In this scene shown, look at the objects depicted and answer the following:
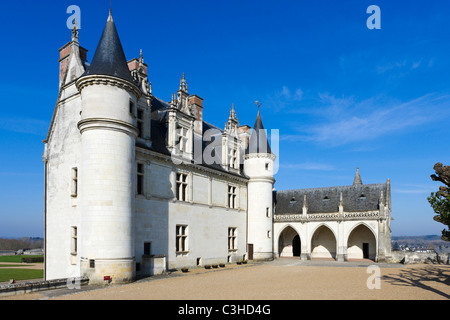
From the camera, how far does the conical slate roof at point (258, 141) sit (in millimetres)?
28889

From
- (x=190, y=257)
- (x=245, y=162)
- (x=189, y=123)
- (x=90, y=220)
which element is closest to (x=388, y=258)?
(x=245, y=162)

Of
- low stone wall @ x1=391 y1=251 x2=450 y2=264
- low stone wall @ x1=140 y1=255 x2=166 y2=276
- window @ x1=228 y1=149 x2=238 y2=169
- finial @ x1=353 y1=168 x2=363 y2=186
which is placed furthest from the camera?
finial @ x1=353 y1=168 x2=363 y2=186

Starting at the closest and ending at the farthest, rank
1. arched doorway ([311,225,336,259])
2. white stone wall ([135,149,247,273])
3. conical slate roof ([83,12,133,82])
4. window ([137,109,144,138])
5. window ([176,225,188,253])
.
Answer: conical slate roof ([83,12,133,82])
white stone wall ([135,149,247,273])
window ([137,109,144,138])
window ([176,225,188,253])
arched doorway ([311,225,336,259])

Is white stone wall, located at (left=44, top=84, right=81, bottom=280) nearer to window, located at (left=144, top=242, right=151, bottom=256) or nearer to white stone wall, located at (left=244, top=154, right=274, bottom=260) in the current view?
window, located at (left=144, top=242, right=151, bottom=256)

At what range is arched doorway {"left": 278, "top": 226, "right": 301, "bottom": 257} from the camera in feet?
109

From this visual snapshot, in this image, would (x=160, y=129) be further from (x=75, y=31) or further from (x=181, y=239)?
(x=75, y=31)

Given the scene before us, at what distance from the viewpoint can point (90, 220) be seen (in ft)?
48.6

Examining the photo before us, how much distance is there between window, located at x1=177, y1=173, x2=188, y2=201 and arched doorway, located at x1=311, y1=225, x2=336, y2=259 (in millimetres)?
15703

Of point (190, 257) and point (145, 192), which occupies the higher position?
point (145, 192)

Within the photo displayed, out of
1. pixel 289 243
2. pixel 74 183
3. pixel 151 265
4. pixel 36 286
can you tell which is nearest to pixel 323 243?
pixel 289 243

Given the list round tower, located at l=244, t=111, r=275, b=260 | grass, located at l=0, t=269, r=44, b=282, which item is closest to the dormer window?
round tower, located at l=244, t=111, r=275, b=260

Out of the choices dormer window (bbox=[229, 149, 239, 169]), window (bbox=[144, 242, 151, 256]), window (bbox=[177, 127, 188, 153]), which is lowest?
window (bbox=[144, 242, 151, 256])
